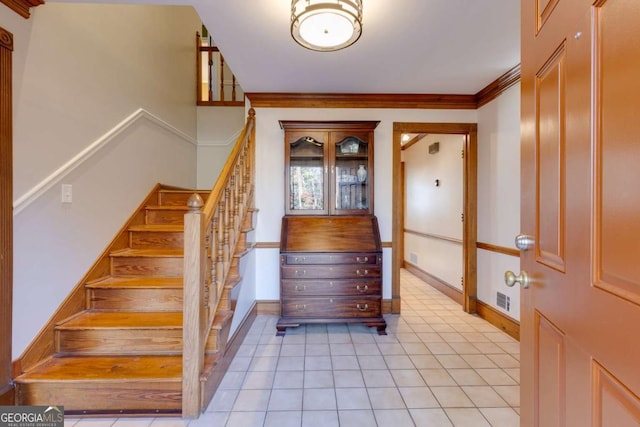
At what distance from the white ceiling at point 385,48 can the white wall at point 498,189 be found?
35 centimetres

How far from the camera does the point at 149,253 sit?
98.8 inches

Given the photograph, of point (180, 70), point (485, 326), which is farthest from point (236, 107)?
point (485, 326)

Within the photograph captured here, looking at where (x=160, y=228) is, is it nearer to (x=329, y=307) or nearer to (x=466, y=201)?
(x=329, y=307)

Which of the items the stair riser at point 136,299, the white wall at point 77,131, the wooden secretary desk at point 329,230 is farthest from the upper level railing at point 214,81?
the stair riser at point 136,299

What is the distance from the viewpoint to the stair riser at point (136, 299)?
2.17m

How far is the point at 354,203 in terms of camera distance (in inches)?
124

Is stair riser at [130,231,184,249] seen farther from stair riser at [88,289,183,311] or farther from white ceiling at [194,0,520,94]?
white ceiling at [194,0,520,94]

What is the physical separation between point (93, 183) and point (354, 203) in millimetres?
2296

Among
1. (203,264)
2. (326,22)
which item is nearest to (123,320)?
(203,264)

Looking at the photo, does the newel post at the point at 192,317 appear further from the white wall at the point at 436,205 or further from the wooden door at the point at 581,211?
the white wall at the point at 436,205

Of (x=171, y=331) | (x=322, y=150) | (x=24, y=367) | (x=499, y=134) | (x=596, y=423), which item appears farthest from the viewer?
(x=322, y=150)

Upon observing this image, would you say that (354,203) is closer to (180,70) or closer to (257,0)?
(257,0)

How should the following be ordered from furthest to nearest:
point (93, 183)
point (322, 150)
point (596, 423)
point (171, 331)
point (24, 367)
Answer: point (322, 150) → point (93, 183) → point (171, 331) → point (24, 367) → point (596, 423)

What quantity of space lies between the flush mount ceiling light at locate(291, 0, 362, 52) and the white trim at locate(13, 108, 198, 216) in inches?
68.1
